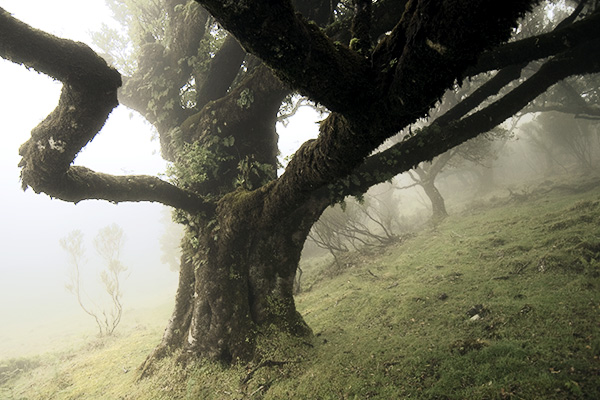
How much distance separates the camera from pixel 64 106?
4.01m

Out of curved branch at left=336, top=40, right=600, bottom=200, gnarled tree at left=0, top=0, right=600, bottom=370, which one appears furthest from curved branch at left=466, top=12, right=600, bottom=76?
curved branch at left=336, top=40, right=600, bottom=200

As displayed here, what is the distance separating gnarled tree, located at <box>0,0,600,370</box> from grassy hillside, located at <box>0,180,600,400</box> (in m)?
0.79

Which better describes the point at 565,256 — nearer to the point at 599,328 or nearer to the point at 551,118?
the point at 599,328

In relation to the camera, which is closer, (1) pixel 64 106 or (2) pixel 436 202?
(1) pixel 64 106

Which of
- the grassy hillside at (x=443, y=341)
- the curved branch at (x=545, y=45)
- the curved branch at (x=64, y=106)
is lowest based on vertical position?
the grassy hillside at (x=443, y=341)

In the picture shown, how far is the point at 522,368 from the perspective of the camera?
3490 millimetres

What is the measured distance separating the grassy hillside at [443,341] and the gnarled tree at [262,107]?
Answer: 0.79m

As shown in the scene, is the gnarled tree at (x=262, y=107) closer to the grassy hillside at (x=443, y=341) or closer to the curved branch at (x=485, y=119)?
the curved branch at (x=485, y=119)

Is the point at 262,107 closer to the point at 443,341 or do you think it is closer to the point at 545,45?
the point at 545,45

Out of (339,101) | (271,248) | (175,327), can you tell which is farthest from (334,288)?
(339,101)

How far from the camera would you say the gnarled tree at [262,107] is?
2.10m

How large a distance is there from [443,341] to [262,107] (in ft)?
20.4

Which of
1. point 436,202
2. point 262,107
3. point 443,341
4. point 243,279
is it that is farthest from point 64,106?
point 436,202

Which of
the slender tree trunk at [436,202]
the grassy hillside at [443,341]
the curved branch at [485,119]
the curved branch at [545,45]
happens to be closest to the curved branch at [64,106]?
the grassy hillside at [443,341]
